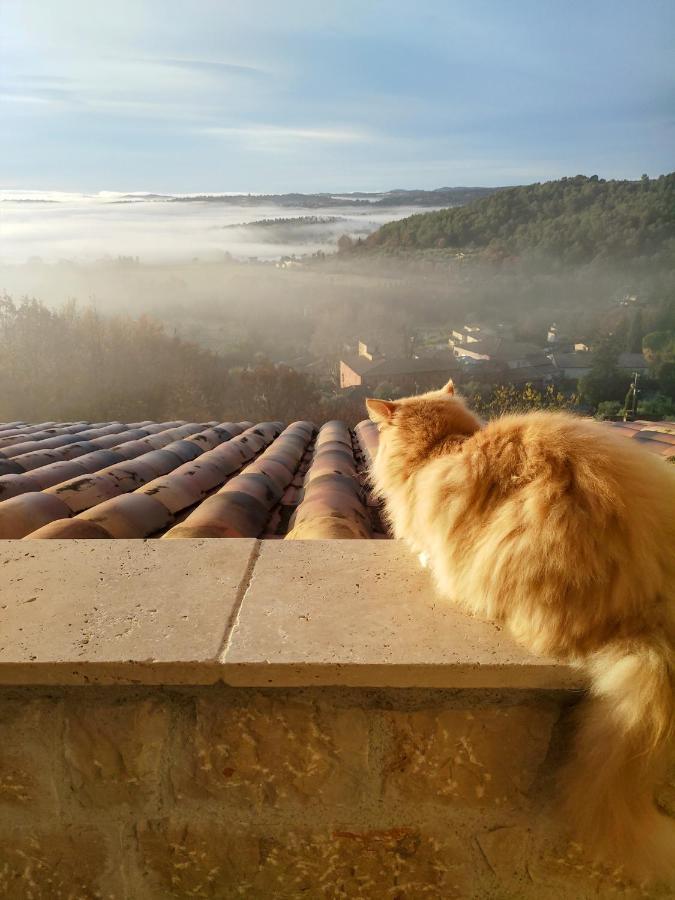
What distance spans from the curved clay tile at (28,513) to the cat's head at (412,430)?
131 cm

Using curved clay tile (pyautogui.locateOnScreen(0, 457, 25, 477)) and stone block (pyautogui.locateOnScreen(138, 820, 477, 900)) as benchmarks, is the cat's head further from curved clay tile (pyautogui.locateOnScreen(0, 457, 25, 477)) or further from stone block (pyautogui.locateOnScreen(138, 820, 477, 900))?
curved clay tile (pyautogui.locateOnScreen(0, 457, 25, 477))

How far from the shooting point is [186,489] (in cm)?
292

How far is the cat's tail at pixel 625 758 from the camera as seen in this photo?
109cm

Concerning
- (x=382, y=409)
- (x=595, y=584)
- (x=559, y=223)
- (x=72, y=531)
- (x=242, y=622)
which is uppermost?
(x=559, y=223)

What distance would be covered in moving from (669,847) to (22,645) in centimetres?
134

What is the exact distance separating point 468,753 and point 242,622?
21.3 inches

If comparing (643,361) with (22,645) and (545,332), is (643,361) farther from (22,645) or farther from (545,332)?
(22,645)

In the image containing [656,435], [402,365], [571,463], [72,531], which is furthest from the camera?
[402,365]

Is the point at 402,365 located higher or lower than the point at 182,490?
lower

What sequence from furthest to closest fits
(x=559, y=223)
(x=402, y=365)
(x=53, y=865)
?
(x=559, y=223) → (x=402, y=365) → (x=53, y=865)

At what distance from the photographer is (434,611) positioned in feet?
4.58

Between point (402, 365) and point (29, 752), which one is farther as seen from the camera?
point (402, 365)

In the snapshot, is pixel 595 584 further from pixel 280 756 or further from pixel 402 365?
pixel 402 365

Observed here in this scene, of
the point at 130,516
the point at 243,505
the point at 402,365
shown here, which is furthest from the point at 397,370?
the point at 130,516
